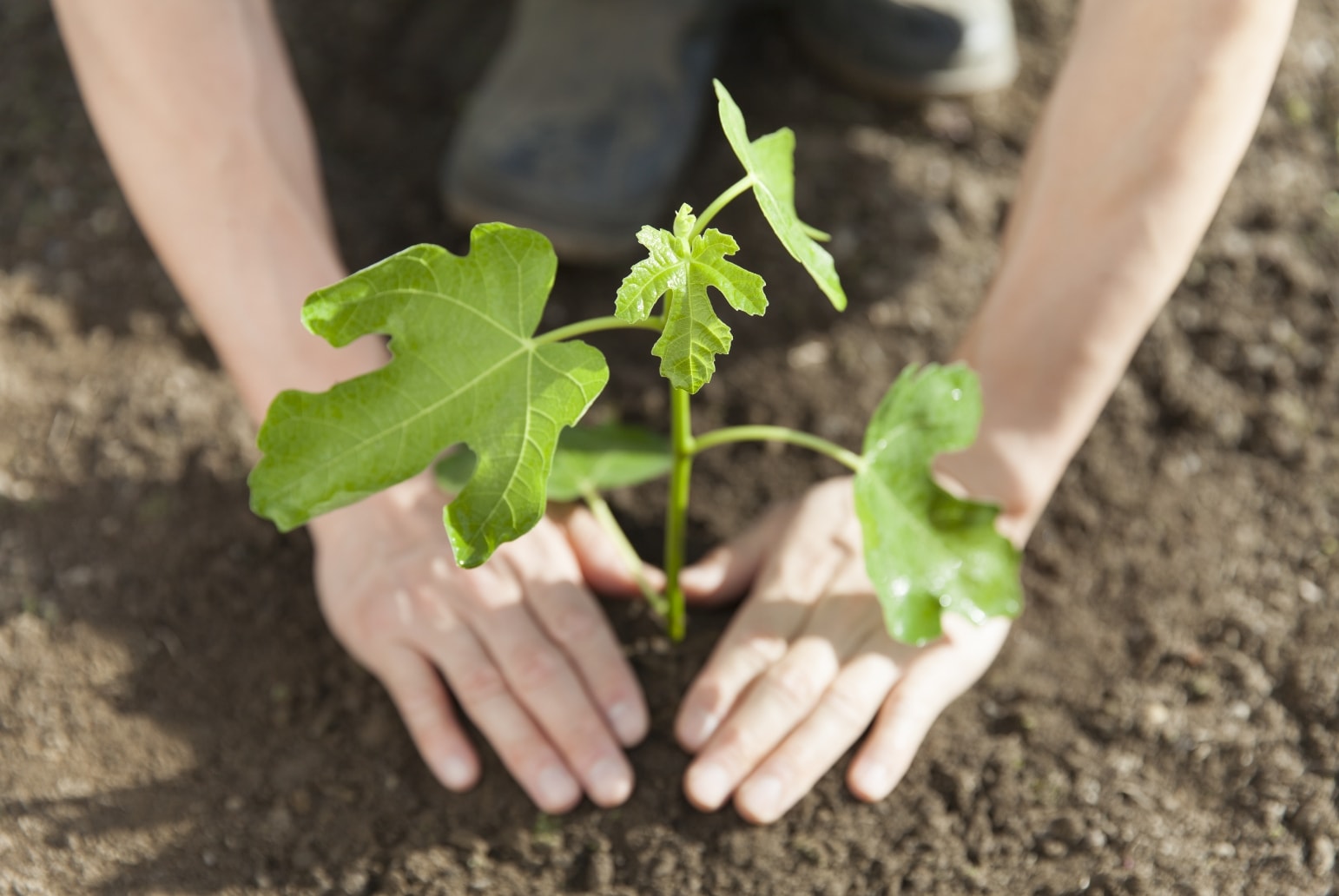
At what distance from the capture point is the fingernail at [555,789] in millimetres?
1644

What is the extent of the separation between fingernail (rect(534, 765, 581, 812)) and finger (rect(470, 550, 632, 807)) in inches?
0.9

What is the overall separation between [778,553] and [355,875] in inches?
31.3

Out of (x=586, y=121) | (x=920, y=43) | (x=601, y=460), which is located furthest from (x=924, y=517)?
(x=920, y=43)

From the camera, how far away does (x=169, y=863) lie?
1.65 metres

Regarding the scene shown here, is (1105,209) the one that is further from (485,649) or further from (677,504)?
(485,649)

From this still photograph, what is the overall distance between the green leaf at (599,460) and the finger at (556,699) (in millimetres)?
207

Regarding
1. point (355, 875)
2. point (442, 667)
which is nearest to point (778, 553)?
point (442, 667)

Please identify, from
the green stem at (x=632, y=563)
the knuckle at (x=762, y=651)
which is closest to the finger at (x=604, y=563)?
the green stem at (x=632, y=563)

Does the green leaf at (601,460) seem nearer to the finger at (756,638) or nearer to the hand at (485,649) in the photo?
the hand at (485,649)

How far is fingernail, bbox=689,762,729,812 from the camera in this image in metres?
1.61

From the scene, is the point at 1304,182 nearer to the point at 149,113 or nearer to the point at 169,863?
the point at 149,113

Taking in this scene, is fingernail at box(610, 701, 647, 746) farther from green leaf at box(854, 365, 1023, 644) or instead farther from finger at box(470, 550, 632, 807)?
green leaf at box(854, 365, 1023, 644)

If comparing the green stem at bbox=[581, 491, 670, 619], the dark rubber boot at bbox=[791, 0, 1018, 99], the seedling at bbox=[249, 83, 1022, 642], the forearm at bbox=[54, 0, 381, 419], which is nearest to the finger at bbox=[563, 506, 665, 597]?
the green stem at bbox=[581, 491, 670, 619]

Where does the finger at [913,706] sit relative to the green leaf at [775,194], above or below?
below
